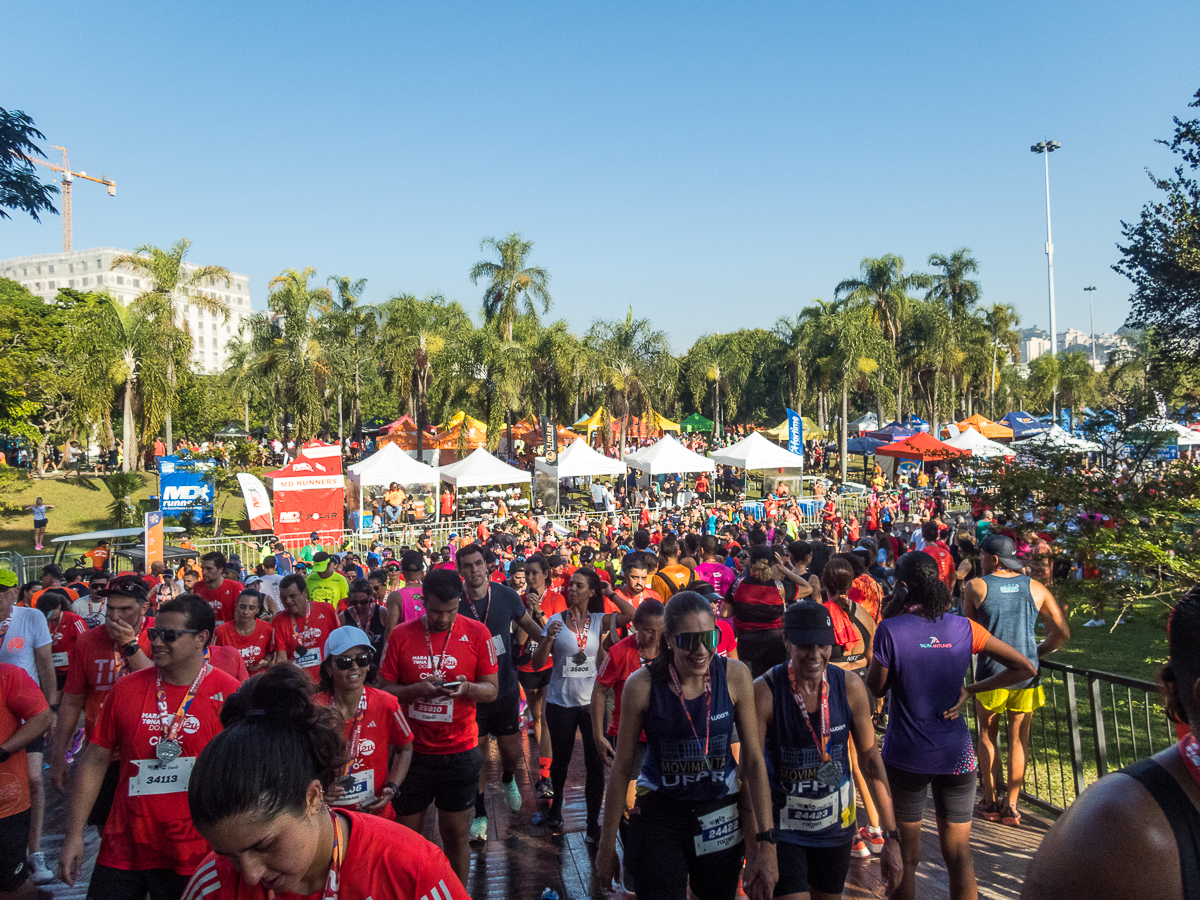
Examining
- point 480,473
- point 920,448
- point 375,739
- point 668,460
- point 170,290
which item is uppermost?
point 170,290

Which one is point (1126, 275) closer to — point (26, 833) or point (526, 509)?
point (526, 509)

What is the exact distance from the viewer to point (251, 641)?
589 cm

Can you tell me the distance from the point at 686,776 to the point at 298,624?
4.04 metres

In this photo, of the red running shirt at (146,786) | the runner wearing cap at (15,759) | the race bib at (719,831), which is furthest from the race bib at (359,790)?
the runner wearing cap at (15,759)

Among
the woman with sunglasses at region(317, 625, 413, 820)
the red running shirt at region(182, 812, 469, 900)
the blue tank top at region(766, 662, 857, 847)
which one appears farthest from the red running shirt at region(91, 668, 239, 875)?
the blue tank top at region(766, 662, 857, 847)

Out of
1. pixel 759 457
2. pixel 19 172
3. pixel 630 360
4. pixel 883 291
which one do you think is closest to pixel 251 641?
pixel 19 172

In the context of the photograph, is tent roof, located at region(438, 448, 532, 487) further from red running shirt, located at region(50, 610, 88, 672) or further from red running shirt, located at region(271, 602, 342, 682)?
red running shirt, located at region(271, 602, 342, 682)

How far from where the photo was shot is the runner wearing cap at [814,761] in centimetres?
318

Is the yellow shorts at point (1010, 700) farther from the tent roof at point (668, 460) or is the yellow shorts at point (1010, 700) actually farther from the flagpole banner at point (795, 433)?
the flagpole banner at point (795, 433)

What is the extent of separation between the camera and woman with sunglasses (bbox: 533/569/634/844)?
5.33 m

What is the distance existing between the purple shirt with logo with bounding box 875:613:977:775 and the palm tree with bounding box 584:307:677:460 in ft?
101

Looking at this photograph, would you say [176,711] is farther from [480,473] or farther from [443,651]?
[480,473]

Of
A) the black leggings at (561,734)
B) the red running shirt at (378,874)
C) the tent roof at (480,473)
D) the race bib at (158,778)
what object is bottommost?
the black leggings at (561,734)

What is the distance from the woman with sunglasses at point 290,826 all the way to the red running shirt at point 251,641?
168 inches
